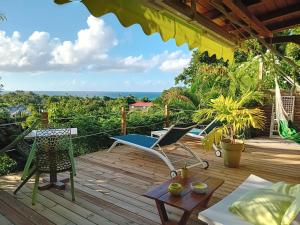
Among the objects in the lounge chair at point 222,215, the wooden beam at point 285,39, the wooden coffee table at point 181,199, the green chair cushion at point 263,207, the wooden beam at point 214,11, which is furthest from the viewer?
the wooden beam at point 285,39

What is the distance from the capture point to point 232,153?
5250mm

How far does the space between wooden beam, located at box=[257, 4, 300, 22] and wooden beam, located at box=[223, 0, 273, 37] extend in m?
0.08

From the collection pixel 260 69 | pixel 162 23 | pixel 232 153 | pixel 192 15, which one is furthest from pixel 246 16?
pixel 260 69

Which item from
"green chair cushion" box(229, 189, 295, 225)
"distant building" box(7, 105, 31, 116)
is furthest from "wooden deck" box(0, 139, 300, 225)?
"distant building" box(7, 105, 31, 116)

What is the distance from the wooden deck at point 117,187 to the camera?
328 centimetres

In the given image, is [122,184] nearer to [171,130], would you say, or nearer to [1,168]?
[171,130]

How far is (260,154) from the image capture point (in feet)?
21.2

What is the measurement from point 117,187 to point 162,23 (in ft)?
8.89

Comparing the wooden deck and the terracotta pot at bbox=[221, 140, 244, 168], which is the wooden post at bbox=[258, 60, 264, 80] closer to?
the wooden deck

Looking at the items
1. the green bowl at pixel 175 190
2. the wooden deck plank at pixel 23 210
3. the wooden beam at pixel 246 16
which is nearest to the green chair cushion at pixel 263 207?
the green bowl at pixel 175 190

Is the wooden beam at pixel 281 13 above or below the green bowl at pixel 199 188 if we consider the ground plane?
above

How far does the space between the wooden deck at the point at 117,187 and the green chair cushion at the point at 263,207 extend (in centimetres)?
90

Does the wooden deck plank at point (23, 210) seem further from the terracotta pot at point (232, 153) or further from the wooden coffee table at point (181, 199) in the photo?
the terracotta pot at point (232, 153)

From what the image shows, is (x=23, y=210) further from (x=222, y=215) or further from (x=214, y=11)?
(x=214, y=11)
